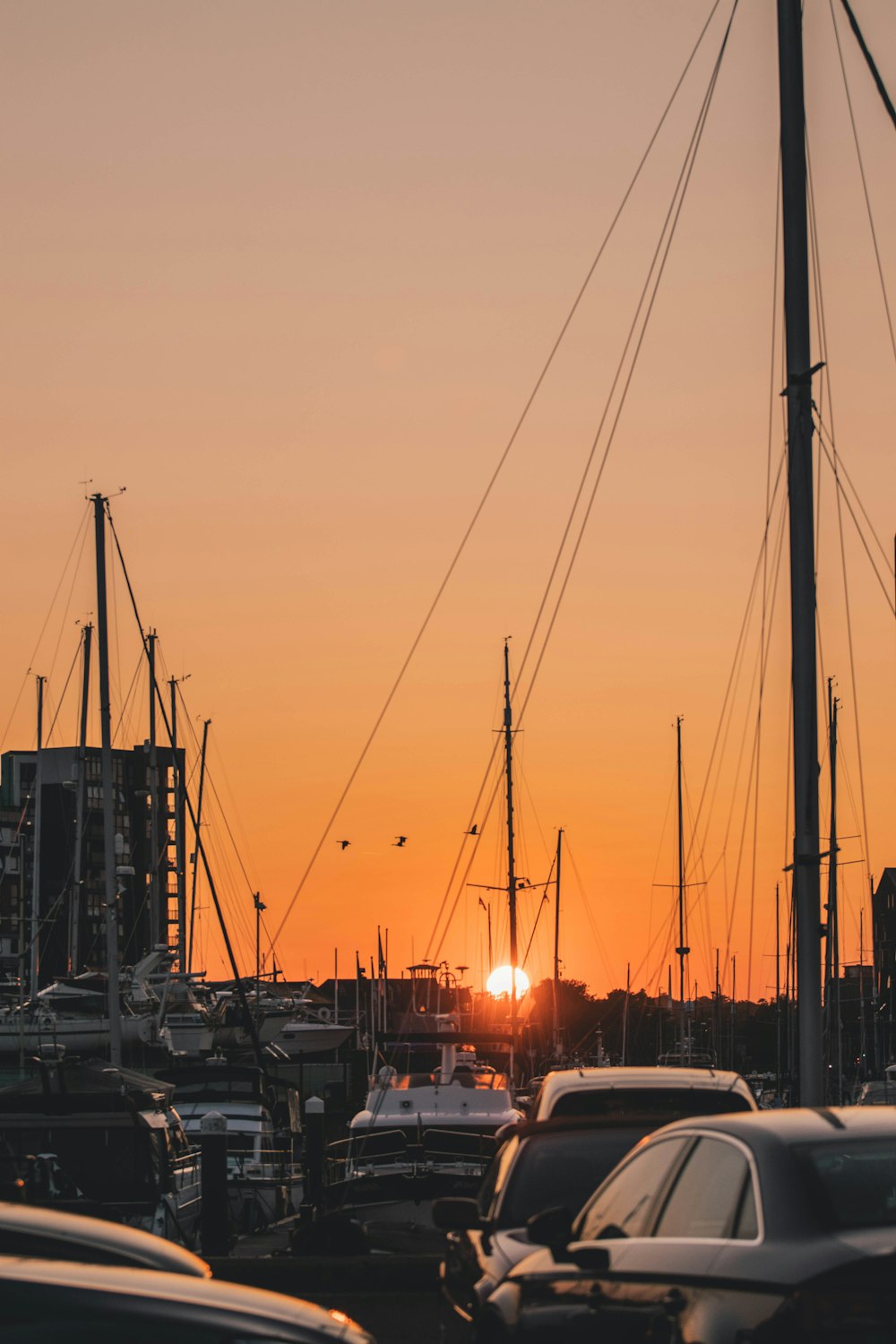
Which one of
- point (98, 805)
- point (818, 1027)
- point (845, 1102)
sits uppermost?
point (98, 805)

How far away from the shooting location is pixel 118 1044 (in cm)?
4072

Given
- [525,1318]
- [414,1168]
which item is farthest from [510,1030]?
[525,1318]

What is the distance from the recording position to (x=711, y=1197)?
7.13 metres

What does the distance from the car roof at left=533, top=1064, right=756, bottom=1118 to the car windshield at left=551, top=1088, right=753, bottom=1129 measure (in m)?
0.02

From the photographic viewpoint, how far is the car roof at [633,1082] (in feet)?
40.2

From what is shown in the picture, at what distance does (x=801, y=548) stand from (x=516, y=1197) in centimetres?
881

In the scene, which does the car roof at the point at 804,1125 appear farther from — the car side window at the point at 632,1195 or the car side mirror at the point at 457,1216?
the car side mirror at the point at 457,1216

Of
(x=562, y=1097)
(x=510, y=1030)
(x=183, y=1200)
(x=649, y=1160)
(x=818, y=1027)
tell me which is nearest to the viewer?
(x=649, y=1160)

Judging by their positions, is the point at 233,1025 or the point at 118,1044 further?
the point at 233,1025

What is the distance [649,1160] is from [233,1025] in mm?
56557

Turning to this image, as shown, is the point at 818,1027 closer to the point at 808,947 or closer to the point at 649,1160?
the point at 808,947

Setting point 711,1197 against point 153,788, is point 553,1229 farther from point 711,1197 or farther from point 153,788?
point 153,788

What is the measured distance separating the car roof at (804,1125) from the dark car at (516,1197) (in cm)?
230

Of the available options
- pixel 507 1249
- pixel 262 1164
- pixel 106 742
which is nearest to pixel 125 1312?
pixel 507 1249
